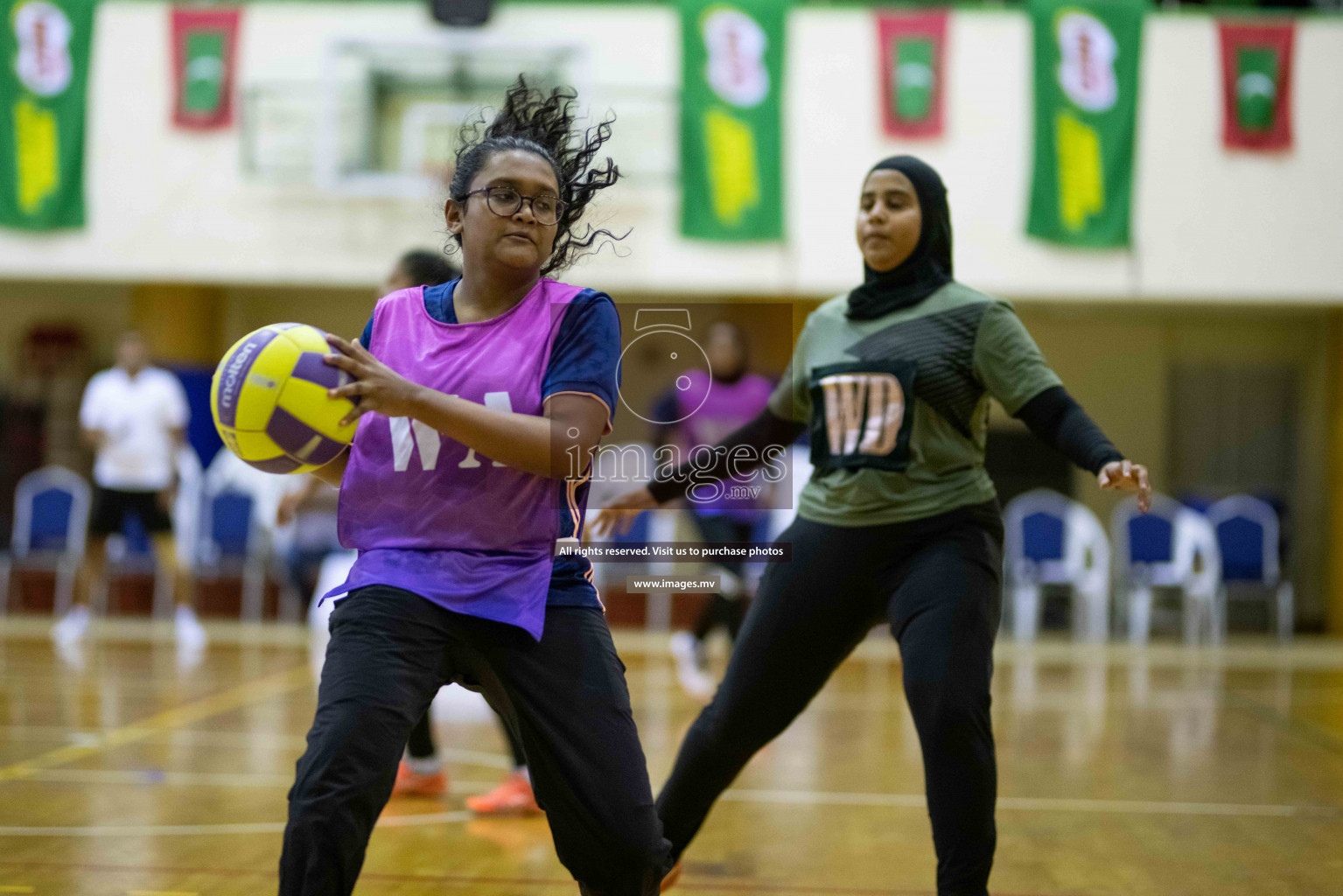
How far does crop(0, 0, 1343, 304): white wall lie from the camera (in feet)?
34.3

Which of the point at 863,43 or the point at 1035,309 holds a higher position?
the point at 863,43

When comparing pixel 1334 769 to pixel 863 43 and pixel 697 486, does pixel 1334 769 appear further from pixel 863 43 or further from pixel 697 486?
pixel 863 43

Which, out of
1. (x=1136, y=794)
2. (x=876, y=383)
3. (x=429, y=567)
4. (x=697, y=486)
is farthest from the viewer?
(x=1136, y=794)

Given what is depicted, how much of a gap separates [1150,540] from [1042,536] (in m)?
0.96

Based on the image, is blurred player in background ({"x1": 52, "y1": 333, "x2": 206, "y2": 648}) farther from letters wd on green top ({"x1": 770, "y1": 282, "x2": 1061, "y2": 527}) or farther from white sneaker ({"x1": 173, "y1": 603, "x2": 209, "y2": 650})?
letters wd on green top ({"x1": 770, "y1": 282, "x2": 1061, "y2": 527})

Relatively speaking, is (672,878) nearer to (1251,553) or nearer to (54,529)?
(1251,553)

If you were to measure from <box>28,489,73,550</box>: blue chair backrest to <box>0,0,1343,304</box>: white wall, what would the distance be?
6.48ft

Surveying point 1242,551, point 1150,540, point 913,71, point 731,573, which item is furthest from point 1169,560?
point 731,573

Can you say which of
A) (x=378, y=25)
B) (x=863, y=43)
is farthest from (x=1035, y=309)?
(x=378, y=25)

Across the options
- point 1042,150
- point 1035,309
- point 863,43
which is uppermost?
point 863,43

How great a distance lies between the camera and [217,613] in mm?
11062

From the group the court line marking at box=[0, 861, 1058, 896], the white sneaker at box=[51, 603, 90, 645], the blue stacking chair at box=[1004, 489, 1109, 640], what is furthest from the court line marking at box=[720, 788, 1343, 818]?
the white sneaker at box=[51, 603, 90, 645]

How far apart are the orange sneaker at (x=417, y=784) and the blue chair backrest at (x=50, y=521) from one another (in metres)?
7.63

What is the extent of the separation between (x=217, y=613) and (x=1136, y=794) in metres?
8.73
